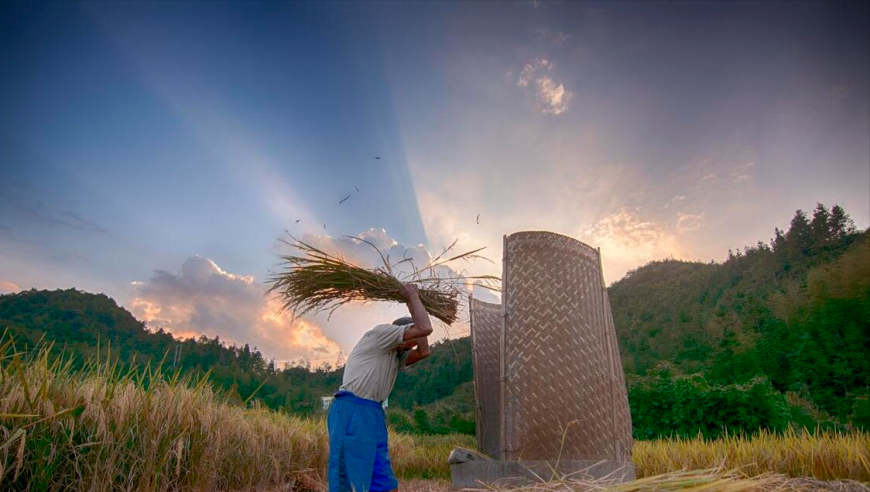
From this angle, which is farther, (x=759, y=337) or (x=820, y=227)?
(x=820, y=227)

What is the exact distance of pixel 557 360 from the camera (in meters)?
4.05

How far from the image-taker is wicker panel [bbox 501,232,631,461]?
393 centimetres

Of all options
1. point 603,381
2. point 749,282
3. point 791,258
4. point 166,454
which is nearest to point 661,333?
point 749,282

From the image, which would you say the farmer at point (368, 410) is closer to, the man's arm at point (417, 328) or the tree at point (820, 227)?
the man's arm at point (417, 328)

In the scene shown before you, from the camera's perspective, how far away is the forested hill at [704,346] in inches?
396

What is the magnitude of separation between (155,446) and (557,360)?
9.61 feet

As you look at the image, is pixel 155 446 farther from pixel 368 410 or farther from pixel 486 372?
pixel 486 372

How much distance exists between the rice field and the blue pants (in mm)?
959

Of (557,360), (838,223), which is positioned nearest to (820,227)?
Result: (838,223)

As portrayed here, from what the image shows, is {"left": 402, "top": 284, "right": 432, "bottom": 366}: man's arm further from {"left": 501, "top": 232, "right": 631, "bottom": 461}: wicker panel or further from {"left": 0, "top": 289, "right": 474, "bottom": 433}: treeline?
{"left": 0, "top": 289, "right": 474, "bottom": 433}: treeline

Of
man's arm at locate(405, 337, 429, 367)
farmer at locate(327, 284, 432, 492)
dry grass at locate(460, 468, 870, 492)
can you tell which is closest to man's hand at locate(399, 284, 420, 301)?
farmer at locate(327, 284, 432, 492)

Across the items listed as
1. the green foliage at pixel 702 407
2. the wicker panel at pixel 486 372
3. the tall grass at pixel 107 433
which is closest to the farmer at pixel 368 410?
the tall grass at pixel 107 433

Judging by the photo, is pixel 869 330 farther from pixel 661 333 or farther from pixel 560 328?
pixel 560 328

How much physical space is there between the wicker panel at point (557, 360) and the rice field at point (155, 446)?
83 centimetres
